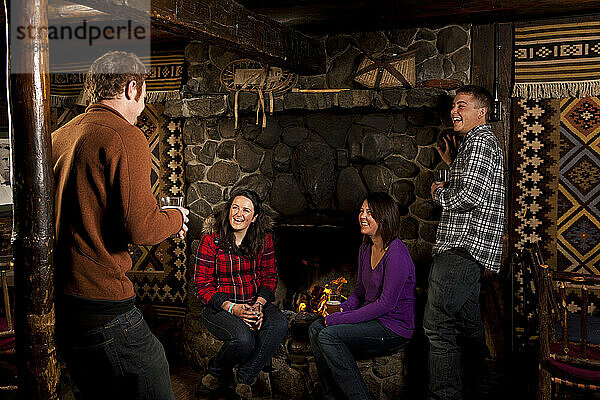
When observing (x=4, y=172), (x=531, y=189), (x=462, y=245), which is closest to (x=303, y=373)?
(x=462, y=245)

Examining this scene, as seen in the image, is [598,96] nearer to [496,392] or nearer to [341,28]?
[341,28]

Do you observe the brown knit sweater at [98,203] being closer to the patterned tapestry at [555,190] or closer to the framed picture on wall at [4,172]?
the patterned tapestry at [555,190]

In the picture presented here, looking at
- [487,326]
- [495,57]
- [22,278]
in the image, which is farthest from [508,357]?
[22,278]

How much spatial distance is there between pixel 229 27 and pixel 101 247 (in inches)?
55.4

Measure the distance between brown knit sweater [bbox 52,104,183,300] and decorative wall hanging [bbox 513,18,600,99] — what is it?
271 cm

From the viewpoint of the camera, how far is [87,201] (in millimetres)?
1944

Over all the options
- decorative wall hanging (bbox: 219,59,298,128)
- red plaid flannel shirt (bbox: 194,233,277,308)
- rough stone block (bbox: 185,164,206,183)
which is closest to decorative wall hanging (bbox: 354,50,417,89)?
decorative wall hanging (bbox: 219,59,298,128)

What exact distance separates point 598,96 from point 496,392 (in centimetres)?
194

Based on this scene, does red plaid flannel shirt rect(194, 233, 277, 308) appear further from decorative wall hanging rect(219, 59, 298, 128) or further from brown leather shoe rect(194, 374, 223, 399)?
decorative wall hanging rect(219, 59, 298, 128)

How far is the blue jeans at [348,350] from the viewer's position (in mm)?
3084

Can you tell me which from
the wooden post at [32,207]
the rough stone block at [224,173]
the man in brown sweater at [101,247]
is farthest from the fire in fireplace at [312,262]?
the wooden post at [32,207]

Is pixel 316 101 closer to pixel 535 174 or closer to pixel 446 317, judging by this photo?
pixel 535 174

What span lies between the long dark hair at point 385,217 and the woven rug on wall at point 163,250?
1851 millimetres

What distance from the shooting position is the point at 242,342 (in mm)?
3203
